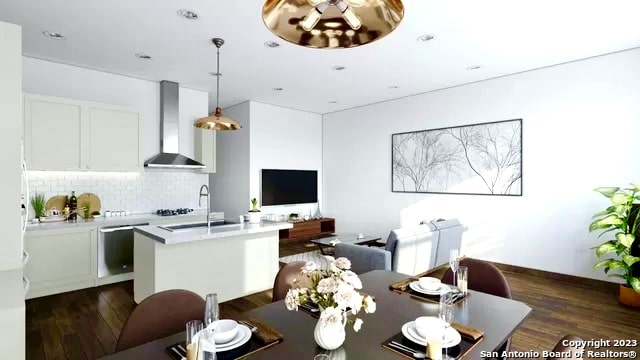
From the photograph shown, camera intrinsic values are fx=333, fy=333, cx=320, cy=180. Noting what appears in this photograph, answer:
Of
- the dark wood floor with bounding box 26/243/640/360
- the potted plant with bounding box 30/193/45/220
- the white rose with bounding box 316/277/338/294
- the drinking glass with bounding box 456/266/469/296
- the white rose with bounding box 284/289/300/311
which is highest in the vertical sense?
the potted plant with bounding box 30/193/45/220

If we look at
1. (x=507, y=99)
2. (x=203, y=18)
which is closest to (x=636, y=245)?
(x=507, y=99)

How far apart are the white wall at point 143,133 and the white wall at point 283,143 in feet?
3.66

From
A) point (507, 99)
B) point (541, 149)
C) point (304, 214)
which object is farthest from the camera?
point (304, 214)

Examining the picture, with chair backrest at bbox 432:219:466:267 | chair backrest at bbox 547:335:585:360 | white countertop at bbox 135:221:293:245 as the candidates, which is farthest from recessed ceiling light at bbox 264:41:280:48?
chair backrest at bbox 547:335:585:360

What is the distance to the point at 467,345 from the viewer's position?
129cm

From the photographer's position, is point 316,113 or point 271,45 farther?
point 316,113

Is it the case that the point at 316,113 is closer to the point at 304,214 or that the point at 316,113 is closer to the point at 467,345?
the point at 304,214

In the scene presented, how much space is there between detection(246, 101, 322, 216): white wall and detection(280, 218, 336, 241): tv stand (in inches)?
18.3

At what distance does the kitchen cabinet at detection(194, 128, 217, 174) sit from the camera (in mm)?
5648

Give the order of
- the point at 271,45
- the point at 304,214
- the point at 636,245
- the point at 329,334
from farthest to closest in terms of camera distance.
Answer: the point at 304,214 < the point at 271,45 < the point at 636,245 < the point at 329,334

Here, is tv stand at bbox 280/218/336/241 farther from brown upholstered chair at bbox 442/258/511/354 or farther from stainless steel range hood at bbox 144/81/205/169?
brown upholstered chair at bbox 442/258/511/354

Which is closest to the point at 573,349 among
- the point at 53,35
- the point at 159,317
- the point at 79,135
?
the point at 159,317

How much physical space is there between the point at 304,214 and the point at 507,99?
14.9ft

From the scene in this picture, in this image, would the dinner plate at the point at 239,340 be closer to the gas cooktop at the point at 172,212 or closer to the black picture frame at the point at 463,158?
the gas cooktop at the point at 172,212
